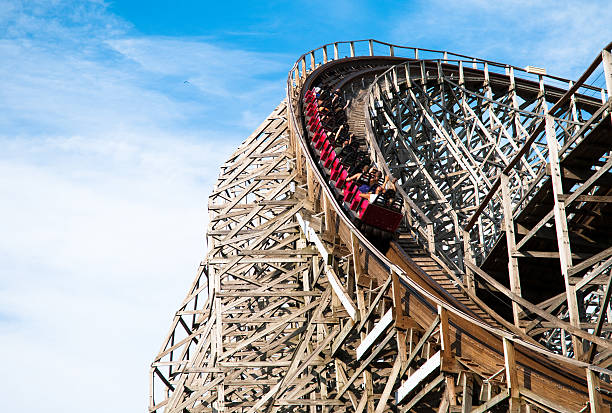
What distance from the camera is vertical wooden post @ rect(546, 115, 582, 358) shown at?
9938 millimetres

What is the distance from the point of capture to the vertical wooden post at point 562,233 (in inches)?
391

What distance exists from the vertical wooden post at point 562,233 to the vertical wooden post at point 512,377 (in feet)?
7.71

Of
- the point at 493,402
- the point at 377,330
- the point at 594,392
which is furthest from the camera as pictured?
the point at 377,330

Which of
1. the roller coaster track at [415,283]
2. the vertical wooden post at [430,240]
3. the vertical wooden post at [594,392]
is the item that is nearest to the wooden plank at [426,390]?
the roller coaster track at [415,283]

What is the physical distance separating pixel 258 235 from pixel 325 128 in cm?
356

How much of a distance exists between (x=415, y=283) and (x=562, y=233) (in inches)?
91.0

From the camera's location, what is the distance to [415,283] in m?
9.24

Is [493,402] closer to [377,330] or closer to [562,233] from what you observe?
[377,330]

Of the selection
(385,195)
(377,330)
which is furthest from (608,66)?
(377,330)

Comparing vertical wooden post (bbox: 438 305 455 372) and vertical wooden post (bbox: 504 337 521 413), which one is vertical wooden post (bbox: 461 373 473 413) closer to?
vertical wooden post (bbox: 438 305 455 372)

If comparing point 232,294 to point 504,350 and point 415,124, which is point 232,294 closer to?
point 504,350

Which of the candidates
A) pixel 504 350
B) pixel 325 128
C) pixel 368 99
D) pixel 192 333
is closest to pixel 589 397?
pixel 504 350

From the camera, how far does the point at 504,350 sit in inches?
312

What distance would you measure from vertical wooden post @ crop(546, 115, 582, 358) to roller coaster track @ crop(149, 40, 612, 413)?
0.02m
